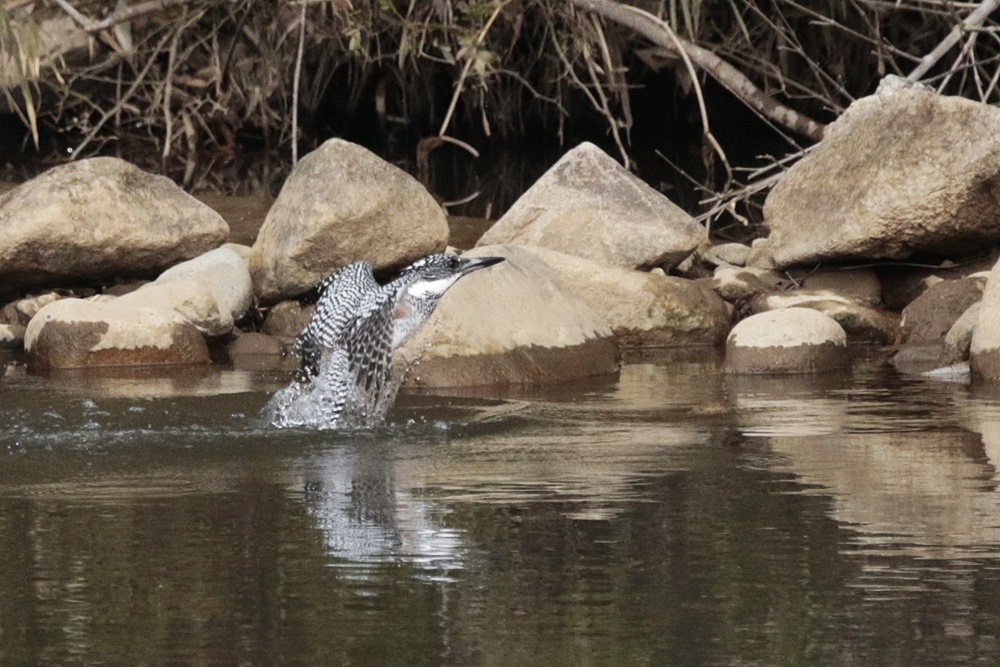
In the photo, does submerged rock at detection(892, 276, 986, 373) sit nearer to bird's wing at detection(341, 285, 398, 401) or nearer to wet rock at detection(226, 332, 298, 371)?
wet rock at detection(226, 332, 298, 371)

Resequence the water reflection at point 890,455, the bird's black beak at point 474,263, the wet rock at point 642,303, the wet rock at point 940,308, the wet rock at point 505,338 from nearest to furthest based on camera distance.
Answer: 1. the water reflection at point 890,455
2. the bird's black beak at point 474,263
3. the wet rock at point 505,338
4. the wet rock at point 940,308
5. the wet rock at point 642,303

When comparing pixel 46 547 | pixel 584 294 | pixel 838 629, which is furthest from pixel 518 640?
pixel 584 294

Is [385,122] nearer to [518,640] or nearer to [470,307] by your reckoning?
[470,307]

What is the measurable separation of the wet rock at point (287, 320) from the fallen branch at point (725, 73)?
3.36m

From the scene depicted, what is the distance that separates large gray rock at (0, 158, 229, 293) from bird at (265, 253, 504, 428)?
3.61 m

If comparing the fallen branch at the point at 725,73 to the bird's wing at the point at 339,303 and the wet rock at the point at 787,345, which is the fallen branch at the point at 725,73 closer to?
the wet rock at the point at 787,345

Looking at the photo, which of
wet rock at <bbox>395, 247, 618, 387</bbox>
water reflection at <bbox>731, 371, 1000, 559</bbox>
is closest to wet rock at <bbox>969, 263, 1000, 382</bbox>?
water reflection at <bbox>731, 371, 1000, 559</bbox>

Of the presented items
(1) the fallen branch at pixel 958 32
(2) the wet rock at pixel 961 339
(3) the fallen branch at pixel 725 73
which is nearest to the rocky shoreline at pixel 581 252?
(2) the wet rock at pixel 961 339

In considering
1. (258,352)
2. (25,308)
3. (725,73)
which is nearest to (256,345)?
(258,352)

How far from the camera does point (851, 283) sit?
10648 millimetres

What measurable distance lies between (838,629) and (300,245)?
22.4ft

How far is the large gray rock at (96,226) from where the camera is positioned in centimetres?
1055

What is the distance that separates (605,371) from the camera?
916 cm

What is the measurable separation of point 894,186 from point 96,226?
4.38 meters
